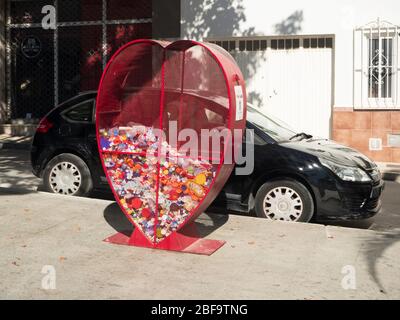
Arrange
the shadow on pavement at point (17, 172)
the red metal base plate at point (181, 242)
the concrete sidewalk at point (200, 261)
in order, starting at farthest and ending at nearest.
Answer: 1. the shadow on pavement at point (17, 172)
2. the red metal base plate at point (181, 242)
3. the concrete sidewalk at point (200, 261)

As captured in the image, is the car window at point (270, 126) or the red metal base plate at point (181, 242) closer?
the red metal base plate at point (181, 242)

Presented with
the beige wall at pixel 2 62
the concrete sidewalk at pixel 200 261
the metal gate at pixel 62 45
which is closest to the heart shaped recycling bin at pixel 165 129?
the concrete sidewalk at pixel 200 261

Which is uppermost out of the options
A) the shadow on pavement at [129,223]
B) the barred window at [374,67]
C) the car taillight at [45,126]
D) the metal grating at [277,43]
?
the metal grating at [277,43]

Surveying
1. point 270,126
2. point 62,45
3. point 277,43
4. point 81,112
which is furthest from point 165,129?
point 62,45

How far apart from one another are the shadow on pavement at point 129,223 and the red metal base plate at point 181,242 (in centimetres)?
30

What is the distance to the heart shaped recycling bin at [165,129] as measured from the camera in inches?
250

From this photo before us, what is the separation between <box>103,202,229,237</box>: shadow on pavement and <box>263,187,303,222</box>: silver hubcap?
0.55 m

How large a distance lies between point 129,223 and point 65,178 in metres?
1.92

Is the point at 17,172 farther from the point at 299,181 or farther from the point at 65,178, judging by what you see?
the point at 299,181

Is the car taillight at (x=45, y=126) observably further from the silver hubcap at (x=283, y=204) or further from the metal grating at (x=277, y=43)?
the metal grating at (x=277, y=43)

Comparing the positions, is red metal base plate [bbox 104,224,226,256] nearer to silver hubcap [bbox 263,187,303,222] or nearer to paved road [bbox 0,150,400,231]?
silver hubcap [bbox 263,187,303,222]

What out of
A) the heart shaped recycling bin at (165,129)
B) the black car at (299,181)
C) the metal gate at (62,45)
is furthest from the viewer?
the metal gate at (62,45)

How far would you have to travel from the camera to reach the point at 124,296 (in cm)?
527

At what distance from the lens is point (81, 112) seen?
9359 mm
